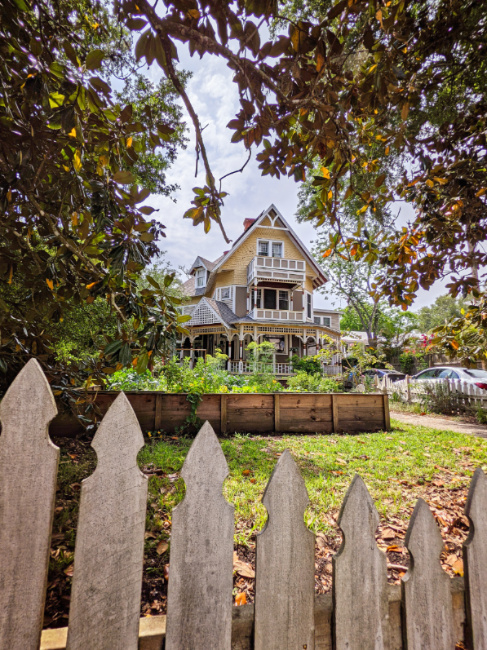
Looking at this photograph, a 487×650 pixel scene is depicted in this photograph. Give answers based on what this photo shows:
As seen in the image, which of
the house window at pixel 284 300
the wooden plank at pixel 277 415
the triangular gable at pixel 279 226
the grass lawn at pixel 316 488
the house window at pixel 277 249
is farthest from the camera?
the house window at pixel 284 300

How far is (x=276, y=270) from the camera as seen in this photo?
21500mm

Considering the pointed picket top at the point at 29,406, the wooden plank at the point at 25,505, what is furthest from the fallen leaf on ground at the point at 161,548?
the pointed picket top at the point at 29,406

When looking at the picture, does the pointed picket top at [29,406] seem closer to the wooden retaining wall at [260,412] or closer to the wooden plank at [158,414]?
the wooden retaining wall at [260,412]

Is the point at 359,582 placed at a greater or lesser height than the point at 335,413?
lesser

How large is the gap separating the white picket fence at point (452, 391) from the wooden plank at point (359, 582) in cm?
817

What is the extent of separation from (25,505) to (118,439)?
0.88 ft

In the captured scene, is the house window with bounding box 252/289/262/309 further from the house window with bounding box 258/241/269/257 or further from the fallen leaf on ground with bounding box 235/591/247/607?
the fallen leaf on ground with bounding box 235/591/247/607

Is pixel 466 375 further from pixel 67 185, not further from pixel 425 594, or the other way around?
pixel 67 185

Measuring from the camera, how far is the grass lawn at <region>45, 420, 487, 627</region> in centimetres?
189

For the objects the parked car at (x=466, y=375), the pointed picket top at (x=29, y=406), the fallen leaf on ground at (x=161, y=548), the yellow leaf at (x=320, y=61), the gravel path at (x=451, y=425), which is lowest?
the fallen leaf on ground at (x=161, y=548)

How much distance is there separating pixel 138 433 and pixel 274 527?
503 millimetres

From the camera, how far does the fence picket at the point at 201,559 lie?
0.87m

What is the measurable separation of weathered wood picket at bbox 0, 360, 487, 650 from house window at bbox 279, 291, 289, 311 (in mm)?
21937

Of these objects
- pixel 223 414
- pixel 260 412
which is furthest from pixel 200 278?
pixel 223 414
